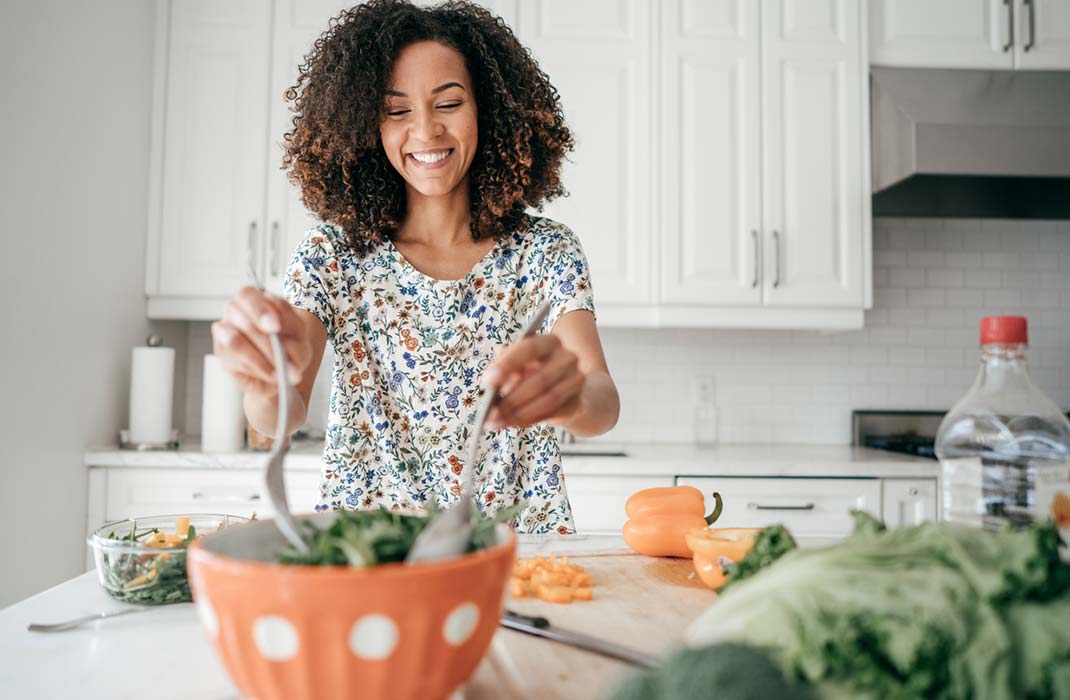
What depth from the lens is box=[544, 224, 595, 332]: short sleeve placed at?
51.8 inches

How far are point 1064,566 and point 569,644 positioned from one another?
379 mm

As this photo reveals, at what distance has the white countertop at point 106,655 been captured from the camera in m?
0.58

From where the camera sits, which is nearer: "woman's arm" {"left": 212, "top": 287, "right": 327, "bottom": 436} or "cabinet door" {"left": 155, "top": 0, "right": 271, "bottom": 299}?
"woman's arm" {"left": 212, "top": 287, "right": 327, "bottom": 436}

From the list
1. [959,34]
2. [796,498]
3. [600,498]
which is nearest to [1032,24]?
[959,34]

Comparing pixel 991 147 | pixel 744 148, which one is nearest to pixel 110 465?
pixel 744 148

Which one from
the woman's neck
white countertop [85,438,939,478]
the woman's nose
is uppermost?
the woman's nose

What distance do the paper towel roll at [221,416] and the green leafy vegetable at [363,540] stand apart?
2.00 meters

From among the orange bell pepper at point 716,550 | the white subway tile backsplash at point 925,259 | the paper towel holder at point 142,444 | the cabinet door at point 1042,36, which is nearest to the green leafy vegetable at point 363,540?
the orange bell pepper at point 716,550

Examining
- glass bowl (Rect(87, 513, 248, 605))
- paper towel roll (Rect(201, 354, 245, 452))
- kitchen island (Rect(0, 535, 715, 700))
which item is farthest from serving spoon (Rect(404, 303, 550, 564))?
paper towel roll (Rect(201, 354, 245, 452))

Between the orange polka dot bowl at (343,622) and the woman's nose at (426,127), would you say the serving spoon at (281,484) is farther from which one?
the woman's nose at (426,127)

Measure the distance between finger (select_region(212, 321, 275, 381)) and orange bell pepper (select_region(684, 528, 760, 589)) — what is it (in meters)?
0.51

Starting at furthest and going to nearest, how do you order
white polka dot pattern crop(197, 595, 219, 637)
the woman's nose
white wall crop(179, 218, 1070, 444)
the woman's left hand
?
white wall crop(179, 218, 1070, 444) < the woman's nose < the woman's left hand < white polka dot pattern crop(197, 595, 219, 637)

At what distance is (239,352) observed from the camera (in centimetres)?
76

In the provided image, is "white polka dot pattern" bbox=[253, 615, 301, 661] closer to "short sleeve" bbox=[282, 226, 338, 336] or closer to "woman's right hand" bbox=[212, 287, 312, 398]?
"woman's right hand" bbox=[212, 287, 312, 398]
